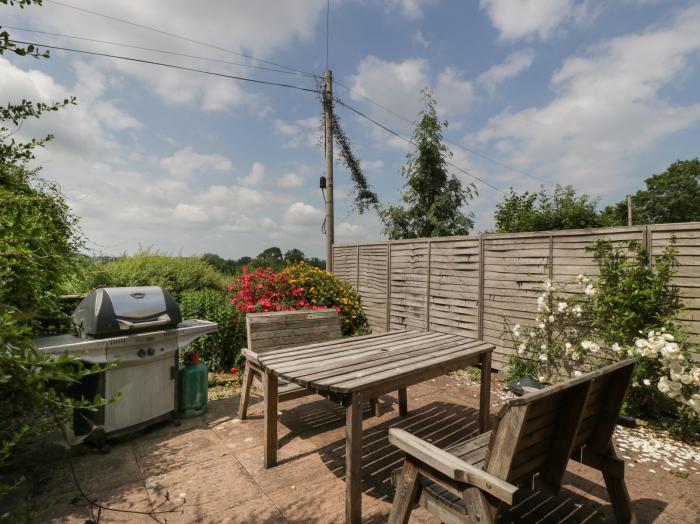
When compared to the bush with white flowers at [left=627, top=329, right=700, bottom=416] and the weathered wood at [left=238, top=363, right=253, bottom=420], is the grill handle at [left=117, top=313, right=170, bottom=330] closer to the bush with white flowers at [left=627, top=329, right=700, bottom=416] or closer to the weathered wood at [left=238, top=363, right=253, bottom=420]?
the weathered wood at [left=238, top=363, right=253, bottom=420]

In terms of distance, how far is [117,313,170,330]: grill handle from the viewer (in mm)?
2914

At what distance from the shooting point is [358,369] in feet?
7.72

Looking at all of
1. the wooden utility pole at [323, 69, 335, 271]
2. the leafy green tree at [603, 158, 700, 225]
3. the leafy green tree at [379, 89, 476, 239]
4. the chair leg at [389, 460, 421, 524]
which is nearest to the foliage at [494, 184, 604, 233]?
the leafy green tree at [379, 89, 476, 239]

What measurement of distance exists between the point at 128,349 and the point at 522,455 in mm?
2929

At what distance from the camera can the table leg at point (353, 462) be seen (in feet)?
6.78

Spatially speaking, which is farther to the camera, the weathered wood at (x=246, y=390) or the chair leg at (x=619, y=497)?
the weathered wood at (x=246, y=390)

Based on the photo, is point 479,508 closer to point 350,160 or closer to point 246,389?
point 246,389

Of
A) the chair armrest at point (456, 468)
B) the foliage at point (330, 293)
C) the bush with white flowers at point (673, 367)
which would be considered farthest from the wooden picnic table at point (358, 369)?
the foliage at point (330, 293)

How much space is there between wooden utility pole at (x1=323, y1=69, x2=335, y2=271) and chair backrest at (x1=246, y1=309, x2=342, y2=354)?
14.8 feet

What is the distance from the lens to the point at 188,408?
3.54m

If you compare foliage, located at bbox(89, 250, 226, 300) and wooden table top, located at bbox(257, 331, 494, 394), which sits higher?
foliage, located at bbox(89, 250, 226, 300)

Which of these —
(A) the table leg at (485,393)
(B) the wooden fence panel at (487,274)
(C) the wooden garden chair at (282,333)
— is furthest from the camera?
(B) the wooden fence panel at (487,274)

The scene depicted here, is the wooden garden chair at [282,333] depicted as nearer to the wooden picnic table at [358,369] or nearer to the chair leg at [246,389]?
the chair leg at [246,389]

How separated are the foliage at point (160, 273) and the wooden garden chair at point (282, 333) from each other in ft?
12.7
